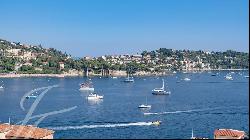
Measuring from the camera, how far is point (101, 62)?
6231cm

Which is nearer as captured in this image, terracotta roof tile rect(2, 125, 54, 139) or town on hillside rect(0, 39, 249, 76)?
terracotta roof tile rect(2, 125, 54, 139)

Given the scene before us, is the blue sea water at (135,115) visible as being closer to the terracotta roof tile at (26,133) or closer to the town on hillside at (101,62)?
the terracotta roof tile at (26,133)

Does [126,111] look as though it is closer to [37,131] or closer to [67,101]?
[67,101]

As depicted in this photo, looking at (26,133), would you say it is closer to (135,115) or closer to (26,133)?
(26,133)

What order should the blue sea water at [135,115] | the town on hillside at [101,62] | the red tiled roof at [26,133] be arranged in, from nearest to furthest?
the red tiled roof at [26,133], the blue sea water at [135,115], the town on hillside at [101,62]

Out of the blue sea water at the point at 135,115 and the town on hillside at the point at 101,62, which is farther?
the town on hillside at the point at 101,62

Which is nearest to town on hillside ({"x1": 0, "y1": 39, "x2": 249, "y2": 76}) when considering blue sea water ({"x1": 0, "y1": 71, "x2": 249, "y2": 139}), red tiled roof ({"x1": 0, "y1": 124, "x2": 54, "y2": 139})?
blue sea water ({"x1": 0, "y1": 71, "x2": 249, "y2": 139})

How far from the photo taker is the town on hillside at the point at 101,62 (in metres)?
59.8

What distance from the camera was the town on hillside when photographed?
5981 cm

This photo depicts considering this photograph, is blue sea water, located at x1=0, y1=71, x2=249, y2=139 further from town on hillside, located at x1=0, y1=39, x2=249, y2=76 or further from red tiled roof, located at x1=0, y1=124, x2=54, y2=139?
town on hillside, located at x1=0, y1=39, x2=249, y2=76

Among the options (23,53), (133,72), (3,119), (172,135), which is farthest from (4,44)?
(172,135)

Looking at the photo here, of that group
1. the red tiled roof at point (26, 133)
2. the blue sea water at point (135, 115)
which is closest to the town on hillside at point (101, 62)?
the blue sea water at point (135, 115)

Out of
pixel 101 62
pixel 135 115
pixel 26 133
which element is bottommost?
pixel 135 115

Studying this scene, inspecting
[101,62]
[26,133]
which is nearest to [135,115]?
[26,133]
